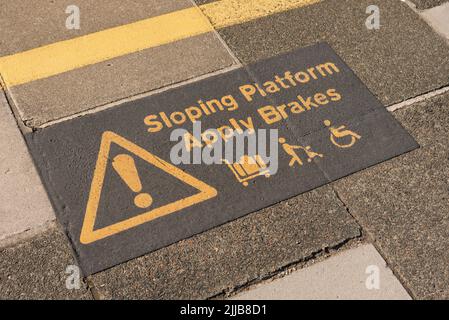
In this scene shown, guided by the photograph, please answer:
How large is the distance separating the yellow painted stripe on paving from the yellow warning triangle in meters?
1.00

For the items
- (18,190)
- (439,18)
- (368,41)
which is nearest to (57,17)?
(18,190)

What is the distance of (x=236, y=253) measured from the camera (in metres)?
3.64

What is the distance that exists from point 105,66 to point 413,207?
110 inches

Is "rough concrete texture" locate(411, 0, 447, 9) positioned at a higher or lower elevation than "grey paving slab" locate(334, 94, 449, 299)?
higher

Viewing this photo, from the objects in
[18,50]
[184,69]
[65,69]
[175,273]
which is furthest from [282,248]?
[18,50]


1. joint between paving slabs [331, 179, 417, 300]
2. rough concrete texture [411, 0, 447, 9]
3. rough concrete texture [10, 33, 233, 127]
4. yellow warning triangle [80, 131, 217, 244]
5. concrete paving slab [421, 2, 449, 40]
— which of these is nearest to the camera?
joint between paving slabs [331, 179, 417, 300]

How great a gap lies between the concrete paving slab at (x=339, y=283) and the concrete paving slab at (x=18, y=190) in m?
1.48

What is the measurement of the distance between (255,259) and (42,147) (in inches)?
71.5

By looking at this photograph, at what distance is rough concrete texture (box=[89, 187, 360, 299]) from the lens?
348cm

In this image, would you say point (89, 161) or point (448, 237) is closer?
point (448, 237)

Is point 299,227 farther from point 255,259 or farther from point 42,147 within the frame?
point 42,147

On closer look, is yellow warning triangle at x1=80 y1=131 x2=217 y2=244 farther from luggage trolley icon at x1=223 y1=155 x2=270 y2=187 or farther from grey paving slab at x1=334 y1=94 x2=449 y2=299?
grey paving slab at x1=334 y1=94 x2=449 y2=299

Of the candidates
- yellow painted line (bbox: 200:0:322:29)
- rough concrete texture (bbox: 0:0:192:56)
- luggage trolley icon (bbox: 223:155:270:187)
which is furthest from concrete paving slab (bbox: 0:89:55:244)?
yellow painted line (bbox: 200:0:322:29)

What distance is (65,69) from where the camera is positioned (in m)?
4.76
